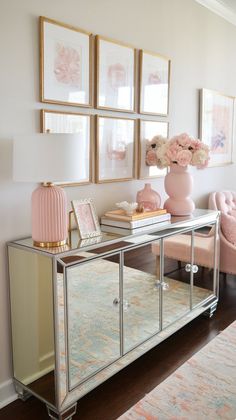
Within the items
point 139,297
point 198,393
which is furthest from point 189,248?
point 198,393

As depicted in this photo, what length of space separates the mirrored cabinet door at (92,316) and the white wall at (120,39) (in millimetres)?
400

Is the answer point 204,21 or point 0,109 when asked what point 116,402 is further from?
point 204,21

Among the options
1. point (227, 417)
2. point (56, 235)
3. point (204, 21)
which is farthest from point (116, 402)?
point (204, 21)

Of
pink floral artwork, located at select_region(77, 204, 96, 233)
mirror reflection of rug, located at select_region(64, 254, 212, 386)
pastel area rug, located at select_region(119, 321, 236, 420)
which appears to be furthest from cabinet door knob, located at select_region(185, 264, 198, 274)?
pink floral artwork, located at select_region(77, 204, 96, 233)

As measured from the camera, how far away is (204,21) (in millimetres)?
3332

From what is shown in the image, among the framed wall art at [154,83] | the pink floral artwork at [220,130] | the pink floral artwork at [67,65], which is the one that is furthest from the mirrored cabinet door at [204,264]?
the pink floral artwork at [67,65]

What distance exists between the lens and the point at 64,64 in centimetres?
218

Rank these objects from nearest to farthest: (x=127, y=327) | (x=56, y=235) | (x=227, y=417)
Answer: (x=227, y=417) < (x=56, y=235) < (x=127, y=327)

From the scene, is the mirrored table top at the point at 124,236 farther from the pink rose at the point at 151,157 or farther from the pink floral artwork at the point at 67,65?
the pink floral artwork at the point at 67,65

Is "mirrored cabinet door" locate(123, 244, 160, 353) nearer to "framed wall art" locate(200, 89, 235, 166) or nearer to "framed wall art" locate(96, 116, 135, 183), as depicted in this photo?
"framed wall art" locate(96, 116, 135, 183)

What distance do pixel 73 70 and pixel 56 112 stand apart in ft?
0.94

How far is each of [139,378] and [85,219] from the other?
964mm

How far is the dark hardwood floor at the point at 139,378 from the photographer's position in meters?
1.96

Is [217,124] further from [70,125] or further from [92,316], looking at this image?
[92,316]
